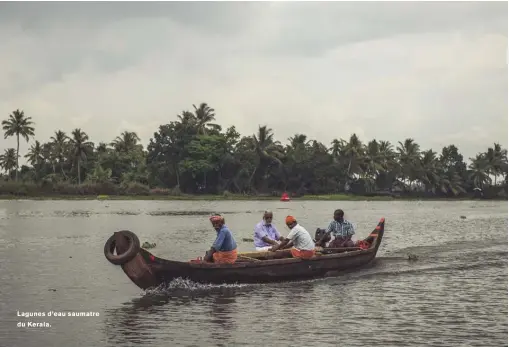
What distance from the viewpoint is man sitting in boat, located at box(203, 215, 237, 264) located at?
1497cm

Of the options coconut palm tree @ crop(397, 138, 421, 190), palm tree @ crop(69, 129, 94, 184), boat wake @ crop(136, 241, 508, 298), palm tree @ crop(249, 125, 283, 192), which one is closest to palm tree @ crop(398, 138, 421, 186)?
coconut palm tree @ crop(397, 138, 421, 190)

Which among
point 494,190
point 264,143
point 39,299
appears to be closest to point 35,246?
point 39,299

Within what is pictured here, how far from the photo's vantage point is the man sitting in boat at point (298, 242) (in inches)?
647

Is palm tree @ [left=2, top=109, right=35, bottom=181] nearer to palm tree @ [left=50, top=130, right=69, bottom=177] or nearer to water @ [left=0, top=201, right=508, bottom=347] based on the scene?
palm tree @ [left=50, top=130, right=69, bottom=177]

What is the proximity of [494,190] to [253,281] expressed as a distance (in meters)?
105

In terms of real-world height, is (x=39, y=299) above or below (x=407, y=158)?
below

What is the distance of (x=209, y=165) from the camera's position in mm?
85000

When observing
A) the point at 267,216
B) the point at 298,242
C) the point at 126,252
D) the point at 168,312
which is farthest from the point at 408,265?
the point at 126,252

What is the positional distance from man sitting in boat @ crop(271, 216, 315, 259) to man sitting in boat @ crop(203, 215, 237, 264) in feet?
5.73

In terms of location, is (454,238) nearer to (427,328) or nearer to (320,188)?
(427,328)

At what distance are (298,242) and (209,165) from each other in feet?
226

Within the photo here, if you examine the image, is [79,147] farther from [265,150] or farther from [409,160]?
[409,160]

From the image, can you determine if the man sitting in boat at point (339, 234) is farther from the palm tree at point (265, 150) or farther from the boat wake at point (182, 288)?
the palm tree at point (265, 150)

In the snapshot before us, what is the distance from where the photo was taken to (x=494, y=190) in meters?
112
